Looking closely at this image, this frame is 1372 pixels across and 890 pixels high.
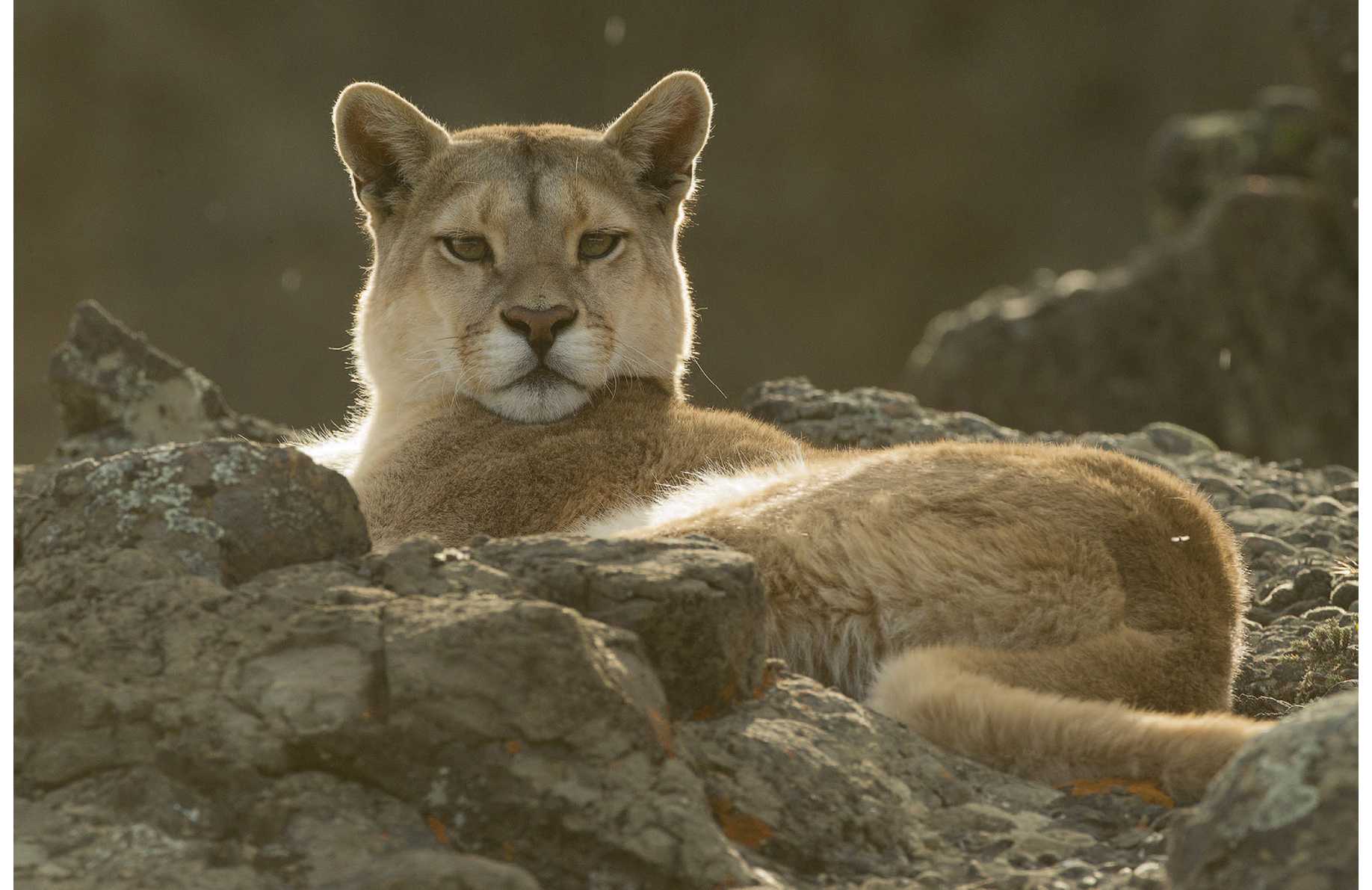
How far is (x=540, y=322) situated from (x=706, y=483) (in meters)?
0.91

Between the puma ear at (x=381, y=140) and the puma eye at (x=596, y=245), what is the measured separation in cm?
65

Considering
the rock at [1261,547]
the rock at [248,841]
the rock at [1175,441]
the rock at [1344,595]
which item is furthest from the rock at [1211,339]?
the rock at [248,841]

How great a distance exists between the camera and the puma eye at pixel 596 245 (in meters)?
5.48

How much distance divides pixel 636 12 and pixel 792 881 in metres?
17.1

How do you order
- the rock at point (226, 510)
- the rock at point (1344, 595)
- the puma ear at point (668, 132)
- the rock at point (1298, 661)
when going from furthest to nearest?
the puma ear at point (668, 132) → the rock at point (1344, 595) → the rock at point (1298, 661) → the rock at point (226, 510)

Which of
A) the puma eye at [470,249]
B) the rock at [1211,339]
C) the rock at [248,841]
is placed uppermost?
the puma eye at [470,249]

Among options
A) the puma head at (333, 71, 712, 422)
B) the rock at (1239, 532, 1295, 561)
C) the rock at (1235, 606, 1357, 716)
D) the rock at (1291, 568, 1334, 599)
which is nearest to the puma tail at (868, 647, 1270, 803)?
the rock at (1235, 606, 1357, 716)

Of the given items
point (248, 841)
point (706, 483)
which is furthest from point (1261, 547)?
point (248, 841)

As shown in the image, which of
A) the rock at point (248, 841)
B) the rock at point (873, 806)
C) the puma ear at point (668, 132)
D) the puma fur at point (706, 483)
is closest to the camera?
the rock at point (248, 841)

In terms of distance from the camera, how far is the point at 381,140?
575 centimetres

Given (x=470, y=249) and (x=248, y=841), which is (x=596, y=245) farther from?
(x=248, y=841)

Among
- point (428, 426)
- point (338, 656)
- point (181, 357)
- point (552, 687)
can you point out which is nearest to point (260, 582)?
point (338, 656)

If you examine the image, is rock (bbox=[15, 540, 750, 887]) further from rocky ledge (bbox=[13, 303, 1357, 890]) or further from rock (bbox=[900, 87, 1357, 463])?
rock (bbox=[900, 87, 1357, 463])

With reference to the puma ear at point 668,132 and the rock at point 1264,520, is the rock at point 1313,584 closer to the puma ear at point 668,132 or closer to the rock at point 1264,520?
the rock at point 1264,520
